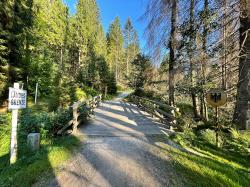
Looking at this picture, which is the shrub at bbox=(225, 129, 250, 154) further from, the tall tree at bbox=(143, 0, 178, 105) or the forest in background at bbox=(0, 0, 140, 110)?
the forest in background at bbox=(0, 0, 140, 110)

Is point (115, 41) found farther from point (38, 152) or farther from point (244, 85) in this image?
point (38, 152)

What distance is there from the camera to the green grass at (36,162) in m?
4.30

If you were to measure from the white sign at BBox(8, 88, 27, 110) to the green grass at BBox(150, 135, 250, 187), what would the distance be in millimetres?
3726

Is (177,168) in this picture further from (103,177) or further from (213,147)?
(213,147)

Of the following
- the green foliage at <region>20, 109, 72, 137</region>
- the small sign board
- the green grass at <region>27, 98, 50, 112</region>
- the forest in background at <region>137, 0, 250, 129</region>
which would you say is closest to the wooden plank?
the green foliage at <region>20, 109, 72, 137</region>

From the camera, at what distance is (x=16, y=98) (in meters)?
4.99

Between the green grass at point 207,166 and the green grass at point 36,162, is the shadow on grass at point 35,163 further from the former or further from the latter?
the green grass at point 207,166

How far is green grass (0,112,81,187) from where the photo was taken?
4.30 metres

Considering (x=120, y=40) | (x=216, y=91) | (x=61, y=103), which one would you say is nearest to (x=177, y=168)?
(x=216, y=91)

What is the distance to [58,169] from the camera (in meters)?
4.71

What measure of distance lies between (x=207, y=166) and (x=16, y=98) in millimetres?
4539

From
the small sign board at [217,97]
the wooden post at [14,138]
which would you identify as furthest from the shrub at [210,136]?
the wooden post at [14,138]

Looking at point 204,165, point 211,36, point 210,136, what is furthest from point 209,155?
point 211,36

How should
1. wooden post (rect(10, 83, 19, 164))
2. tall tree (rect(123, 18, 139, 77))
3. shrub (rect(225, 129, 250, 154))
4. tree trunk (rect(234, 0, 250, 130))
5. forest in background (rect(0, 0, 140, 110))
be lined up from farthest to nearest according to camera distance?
tall tree (rect(123, 18, 139, 77))
forest in background (rect(0, 0, 140, 110))
tree trunk (rect(234, 0, 250, 130))
shrub (rect(225, 129, 250, 154))
wooden post (rect(10, 83, 19, 164))
